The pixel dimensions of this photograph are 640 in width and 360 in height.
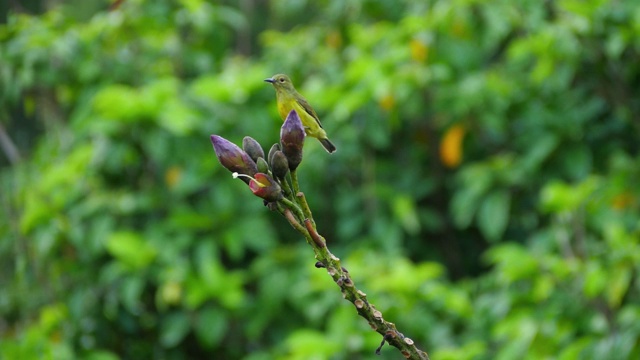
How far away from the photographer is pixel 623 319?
9.27ft

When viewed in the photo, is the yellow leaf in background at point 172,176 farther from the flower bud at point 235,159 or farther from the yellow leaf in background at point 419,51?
the flower bud at point 235,159

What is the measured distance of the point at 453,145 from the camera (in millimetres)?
4238

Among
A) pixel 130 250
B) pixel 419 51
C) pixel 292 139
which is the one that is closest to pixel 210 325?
pixel 130 250

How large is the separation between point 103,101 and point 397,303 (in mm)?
1669

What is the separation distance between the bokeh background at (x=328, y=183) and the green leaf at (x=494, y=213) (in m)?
0.01

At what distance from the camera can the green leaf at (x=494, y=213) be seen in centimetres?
397

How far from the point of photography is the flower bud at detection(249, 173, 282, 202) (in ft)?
3.29

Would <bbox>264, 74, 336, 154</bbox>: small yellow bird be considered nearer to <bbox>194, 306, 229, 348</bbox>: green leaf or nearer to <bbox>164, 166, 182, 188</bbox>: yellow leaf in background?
<bbox>194, 306, 229, 348</bbox>: green leaf

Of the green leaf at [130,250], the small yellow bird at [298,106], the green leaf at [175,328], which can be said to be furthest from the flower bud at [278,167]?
the green leaf at [175,328]

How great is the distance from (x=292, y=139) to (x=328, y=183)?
3372mm

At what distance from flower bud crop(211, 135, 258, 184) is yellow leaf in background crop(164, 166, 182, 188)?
10.3 ft

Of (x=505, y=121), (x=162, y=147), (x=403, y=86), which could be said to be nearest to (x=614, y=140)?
(x=505, y=121)

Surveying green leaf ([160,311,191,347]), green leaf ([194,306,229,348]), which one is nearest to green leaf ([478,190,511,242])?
green leaf ([194,306,229,348])

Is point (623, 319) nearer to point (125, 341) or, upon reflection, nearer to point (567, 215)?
point (567, 215)
